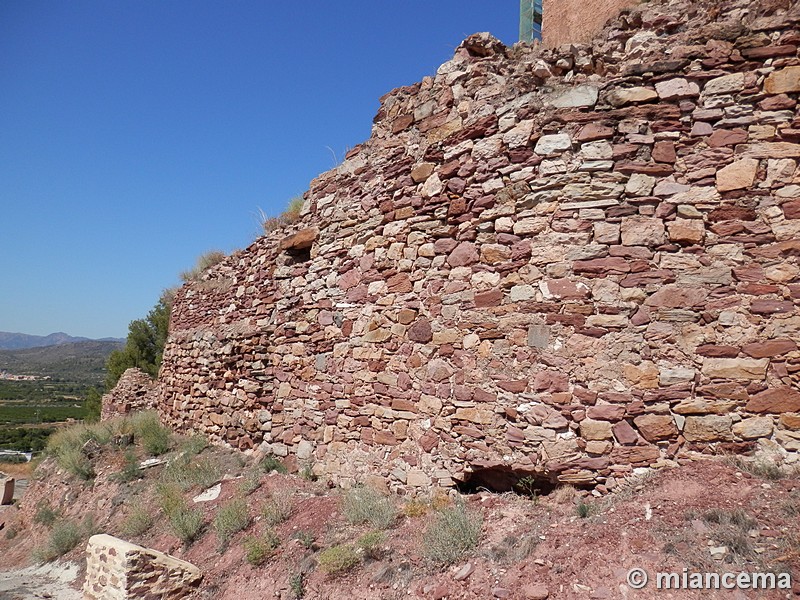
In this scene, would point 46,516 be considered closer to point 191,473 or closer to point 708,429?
point 191,473

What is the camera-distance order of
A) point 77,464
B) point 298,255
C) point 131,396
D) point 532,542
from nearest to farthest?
point 532,542
point 298,255
point 77,464
point 131,396

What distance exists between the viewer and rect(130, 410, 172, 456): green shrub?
29.3ft

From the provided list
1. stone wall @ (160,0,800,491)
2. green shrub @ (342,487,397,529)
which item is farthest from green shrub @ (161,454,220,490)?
green shrub @ (342,487,397,529)

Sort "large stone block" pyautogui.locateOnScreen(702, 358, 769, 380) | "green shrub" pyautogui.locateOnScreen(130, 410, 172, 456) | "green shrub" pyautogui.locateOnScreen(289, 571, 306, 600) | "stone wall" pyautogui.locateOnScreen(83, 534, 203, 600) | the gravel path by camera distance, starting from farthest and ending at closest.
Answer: "green shrub" pyautogui.locateOnScreen(130, 410, 172, 456) → the gravel path → "stone wall" pyautogui.locateOnScreen(83, 534, 203, 600) → "green shrub" pyautogui.locateOnScreen(289, 571, 306, 600) → "large stone block" pyautogui.locateOnScreen(702, 358, 769, 380)

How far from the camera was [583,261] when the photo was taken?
4.49 m

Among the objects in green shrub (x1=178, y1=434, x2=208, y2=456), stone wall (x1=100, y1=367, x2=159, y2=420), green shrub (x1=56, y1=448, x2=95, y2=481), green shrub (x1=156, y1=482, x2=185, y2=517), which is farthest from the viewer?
stone wall (x1=100, y1=367, x2=159, y2=420)

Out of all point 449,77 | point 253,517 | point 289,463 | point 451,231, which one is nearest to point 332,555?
point 253,517

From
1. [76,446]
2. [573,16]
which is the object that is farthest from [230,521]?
[573,16]

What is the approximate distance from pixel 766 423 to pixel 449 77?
14.4 ft

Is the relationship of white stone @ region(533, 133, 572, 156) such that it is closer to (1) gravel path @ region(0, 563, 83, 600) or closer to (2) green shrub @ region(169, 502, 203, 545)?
(2) green shrub @ region(169, 502, 203, 545)

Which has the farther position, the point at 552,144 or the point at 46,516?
the point at 46,516

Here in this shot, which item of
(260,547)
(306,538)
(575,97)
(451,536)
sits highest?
(575,97)

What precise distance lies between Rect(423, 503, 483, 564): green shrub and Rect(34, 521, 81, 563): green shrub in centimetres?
566

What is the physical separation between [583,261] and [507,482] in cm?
213
